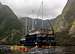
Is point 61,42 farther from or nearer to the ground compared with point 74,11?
nearer to the ground

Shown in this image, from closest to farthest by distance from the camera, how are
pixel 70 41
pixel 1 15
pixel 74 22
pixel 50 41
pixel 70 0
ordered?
pixel 50 41 → pixel 70 41 → pixel 74 22 → pixel 70 0 → pixel 1 15

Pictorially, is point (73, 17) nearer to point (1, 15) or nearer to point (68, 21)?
point (68, 21)

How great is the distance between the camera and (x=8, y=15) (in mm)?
160625

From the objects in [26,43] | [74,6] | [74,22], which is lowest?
[26,43]

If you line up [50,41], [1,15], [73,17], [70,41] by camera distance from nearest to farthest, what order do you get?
[50,41] < [70,41] < [73,17] < [1,15]

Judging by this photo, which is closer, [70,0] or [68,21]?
[68,21]

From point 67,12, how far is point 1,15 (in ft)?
216

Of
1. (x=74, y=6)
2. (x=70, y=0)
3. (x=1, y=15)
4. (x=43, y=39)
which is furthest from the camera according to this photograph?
(x=1, y=15)

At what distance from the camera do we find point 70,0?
108625mm

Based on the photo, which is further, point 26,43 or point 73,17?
point 73,17

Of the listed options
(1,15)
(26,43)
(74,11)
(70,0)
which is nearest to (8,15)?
(1,15)

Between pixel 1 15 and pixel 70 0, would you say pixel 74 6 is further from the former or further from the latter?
pixel 1 15

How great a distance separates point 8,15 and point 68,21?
77.1m

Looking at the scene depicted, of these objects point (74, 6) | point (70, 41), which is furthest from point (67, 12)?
point (70, 41)
